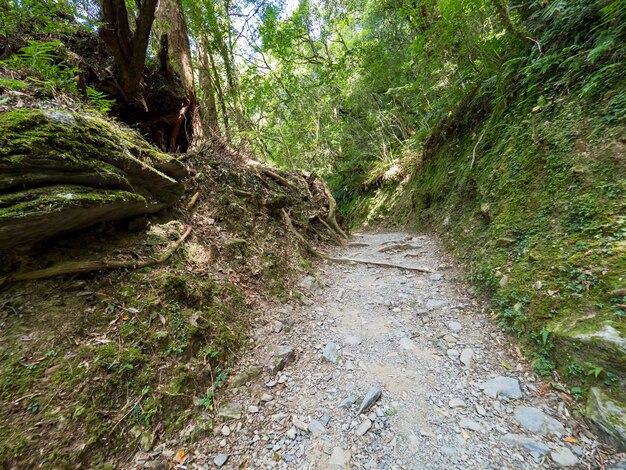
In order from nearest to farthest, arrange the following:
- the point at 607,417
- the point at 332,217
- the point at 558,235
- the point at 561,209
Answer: the point at 607,417 → the point at 558,235 → the point at 561,209 → the point at 332,217

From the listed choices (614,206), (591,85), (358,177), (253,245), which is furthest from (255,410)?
(358,177)

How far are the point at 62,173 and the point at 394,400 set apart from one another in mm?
3838

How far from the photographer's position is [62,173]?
2.28m

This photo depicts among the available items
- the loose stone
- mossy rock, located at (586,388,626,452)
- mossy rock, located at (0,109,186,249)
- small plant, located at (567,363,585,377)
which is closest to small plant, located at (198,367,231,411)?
the loose stone

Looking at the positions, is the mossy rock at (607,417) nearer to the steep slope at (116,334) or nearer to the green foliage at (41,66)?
the steep slope at (116,334)

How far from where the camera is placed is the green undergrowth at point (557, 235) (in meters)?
2.09

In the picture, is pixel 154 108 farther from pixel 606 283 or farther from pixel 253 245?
pixel 606 283

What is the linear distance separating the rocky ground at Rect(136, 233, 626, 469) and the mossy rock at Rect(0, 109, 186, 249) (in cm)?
218

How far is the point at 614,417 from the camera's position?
171cm

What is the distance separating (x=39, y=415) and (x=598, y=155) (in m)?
5.87

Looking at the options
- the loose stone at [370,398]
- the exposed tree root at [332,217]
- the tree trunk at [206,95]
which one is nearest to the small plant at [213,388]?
the loose stone at [370,398]

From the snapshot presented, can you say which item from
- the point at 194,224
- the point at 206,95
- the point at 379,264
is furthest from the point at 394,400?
the point at 206,95

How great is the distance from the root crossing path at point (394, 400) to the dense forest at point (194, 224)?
155 millimetres

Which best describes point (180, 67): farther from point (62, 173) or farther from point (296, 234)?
point (62, 173)
